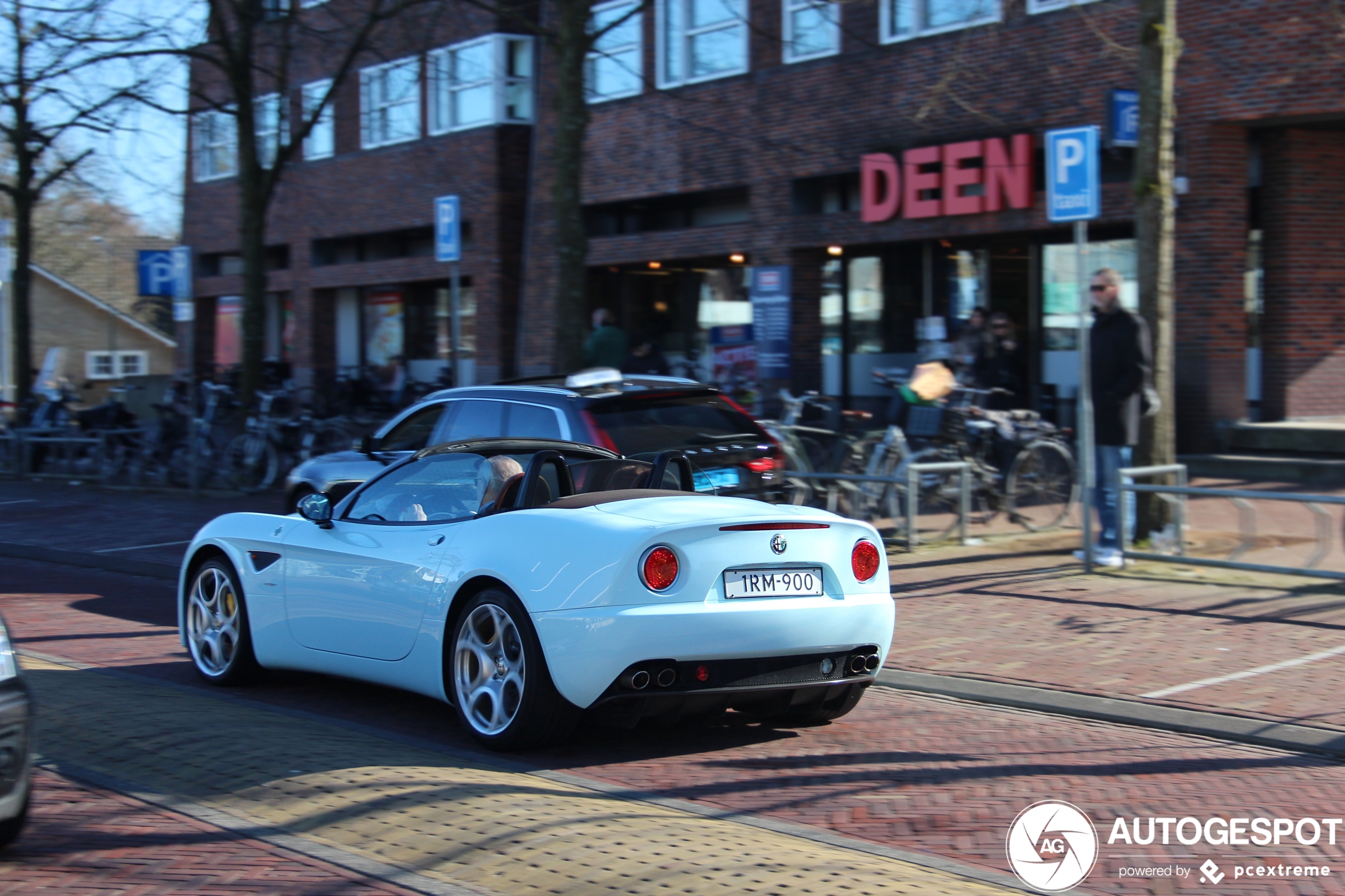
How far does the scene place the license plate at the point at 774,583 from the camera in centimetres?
551

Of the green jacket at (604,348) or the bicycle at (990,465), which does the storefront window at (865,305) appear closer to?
the green jacket at (604,348)

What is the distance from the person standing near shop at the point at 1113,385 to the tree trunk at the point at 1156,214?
199mm

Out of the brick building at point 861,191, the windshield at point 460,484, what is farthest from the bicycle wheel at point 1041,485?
the windshield at point 460,484

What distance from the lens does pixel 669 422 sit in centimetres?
874

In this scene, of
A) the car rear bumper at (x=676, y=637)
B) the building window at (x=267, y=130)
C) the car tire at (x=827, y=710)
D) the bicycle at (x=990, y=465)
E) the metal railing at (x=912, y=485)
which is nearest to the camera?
the car rear bumper at (x=676, y=637)

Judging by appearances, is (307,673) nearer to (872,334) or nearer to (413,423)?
(413,423)

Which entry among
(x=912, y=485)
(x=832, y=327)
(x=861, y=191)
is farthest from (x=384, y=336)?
(x=912, y=485)

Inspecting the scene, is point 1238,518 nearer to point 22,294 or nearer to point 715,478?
point 715,478

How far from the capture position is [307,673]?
24.5ft

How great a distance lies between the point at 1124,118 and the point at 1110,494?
3.17 metres

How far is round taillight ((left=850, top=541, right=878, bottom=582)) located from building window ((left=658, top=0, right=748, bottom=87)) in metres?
16.5

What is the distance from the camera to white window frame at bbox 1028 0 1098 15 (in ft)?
55.0

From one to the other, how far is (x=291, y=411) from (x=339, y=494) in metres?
14.2

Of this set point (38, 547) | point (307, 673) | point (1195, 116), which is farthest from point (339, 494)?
point (1195, 116)
